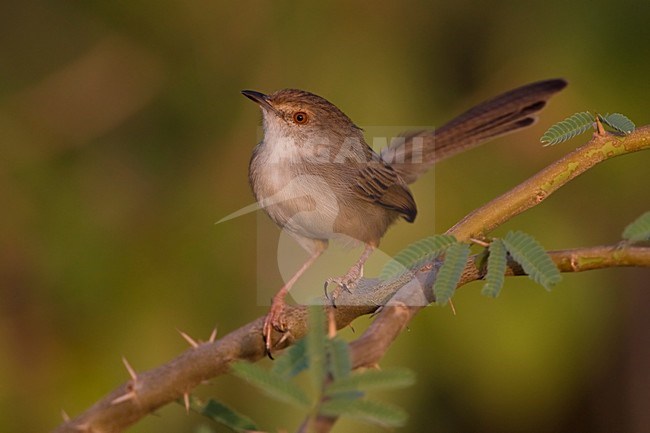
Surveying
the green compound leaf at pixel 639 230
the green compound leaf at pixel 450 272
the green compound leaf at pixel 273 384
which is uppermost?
the green compound leaf at pixel 639 230

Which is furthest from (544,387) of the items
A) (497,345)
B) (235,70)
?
(235,70)

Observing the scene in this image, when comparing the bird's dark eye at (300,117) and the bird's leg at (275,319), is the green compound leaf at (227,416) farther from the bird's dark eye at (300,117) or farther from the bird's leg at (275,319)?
the bird's dark eye at (300,117)

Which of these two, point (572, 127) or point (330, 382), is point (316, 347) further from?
point (572, 127)

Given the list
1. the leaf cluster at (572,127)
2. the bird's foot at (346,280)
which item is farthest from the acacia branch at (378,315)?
the bird's foot at (346,280)

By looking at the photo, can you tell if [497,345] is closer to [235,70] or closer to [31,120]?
[235,70]

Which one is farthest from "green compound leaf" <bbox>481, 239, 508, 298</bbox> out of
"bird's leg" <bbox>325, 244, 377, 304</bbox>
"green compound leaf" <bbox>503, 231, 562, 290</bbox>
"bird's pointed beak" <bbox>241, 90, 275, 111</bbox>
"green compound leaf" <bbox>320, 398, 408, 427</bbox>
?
"bird's pointed beak" <bbox>241, 90, 275, 111</bbox>

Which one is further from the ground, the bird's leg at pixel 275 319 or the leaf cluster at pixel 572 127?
the leaf cluster at pixel 572 127

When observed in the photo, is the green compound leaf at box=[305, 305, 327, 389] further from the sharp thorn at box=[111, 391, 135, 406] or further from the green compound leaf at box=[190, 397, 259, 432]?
the sharp thorn at box=[111, 391, 135, 406]
